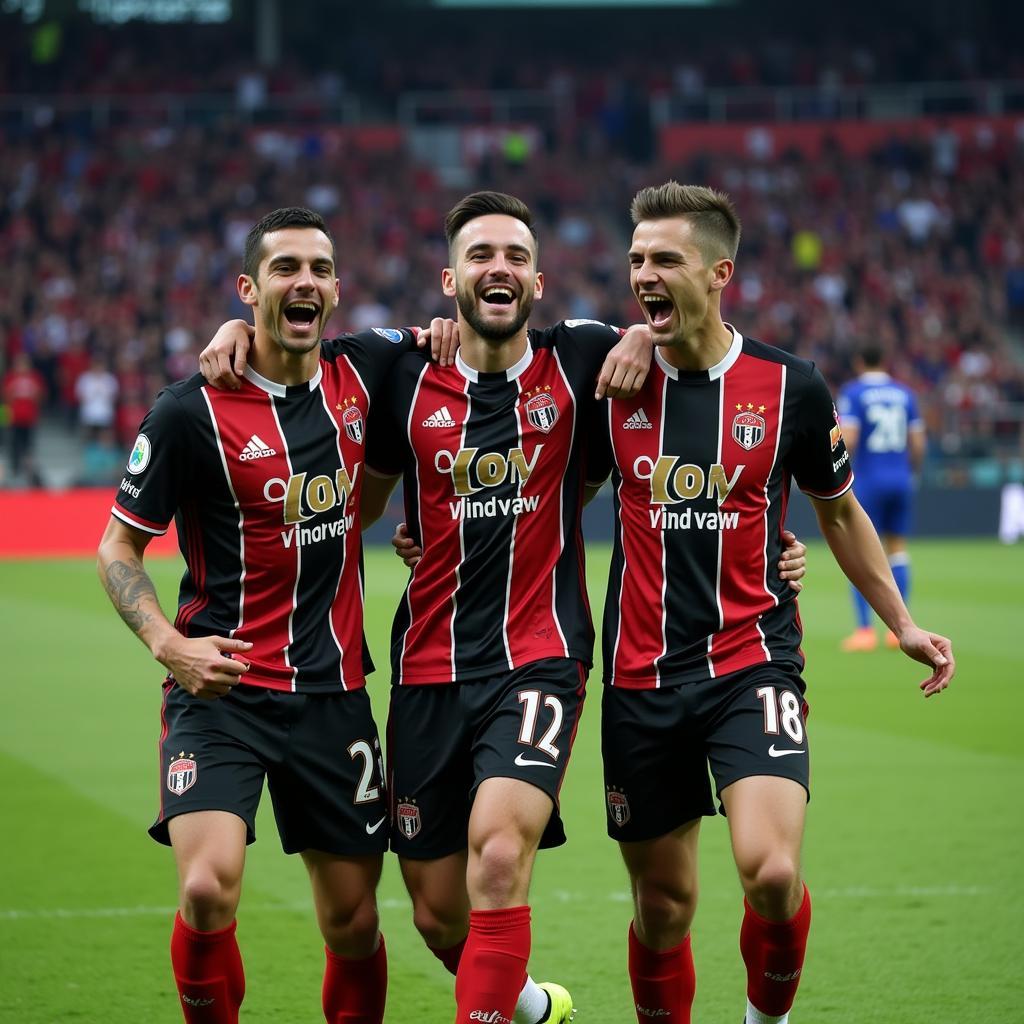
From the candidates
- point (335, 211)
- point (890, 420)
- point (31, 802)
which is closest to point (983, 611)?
point (890, 420)

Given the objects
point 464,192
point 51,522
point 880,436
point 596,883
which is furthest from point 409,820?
point 464,192

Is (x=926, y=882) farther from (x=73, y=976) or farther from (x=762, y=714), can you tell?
(x=73, y=976)

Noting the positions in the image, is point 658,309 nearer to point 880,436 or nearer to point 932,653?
point 932,653

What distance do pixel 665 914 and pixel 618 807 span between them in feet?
1.04

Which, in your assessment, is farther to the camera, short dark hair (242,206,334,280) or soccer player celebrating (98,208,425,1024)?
short dark hair (242,206,334,280)

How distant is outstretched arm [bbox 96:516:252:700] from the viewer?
436 centimetres

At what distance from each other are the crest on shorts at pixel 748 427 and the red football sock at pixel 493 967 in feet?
4.73

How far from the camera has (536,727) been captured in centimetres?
459

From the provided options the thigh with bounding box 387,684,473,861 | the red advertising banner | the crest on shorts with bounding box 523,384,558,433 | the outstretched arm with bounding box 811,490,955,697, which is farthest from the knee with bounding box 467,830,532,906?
the red advertising banner

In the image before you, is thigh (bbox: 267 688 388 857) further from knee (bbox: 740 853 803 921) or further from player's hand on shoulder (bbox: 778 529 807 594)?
player's hand on shoulder (bbox: 778 529 807 594)

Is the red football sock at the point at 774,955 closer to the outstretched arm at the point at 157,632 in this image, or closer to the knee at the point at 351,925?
the knee at the point at 351,925

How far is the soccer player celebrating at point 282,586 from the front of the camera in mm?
4652

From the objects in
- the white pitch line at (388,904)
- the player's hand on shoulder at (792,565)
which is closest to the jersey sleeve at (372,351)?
the player's hand on shoulder at (792,565)

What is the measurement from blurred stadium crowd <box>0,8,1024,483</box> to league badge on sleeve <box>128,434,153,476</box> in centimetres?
2026
